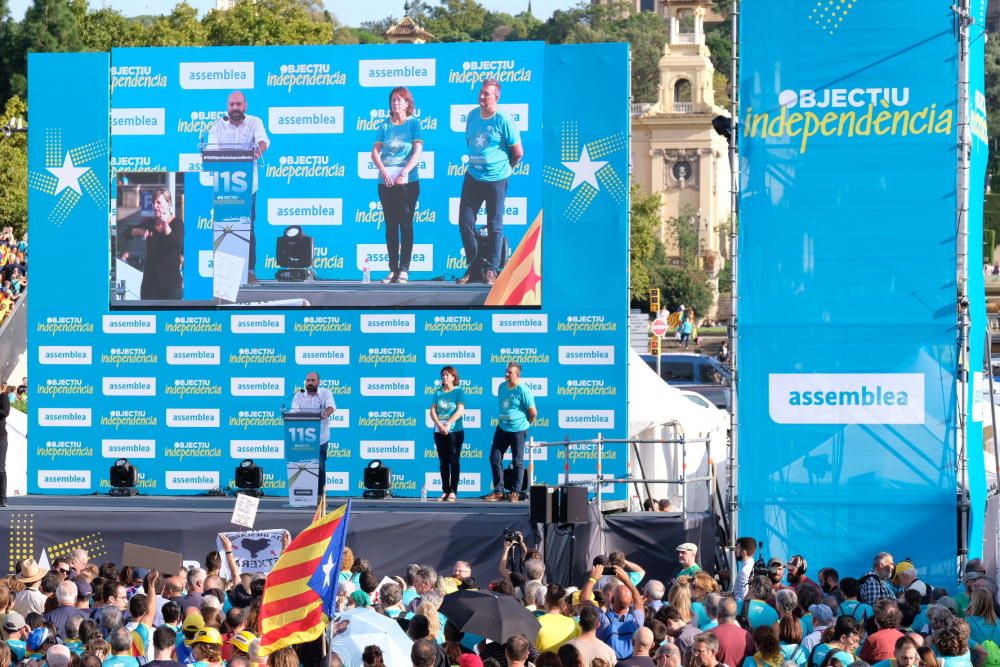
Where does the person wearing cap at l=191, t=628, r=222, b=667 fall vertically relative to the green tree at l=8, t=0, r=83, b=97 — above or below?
below

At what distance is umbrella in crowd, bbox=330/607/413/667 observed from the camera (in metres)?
9.78

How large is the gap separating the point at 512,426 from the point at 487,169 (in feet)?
9.15

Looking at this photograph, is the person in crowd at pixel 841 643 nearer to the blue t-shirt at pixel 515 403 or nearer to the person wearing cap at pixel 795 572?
the person wearing cap at pixel 795 572

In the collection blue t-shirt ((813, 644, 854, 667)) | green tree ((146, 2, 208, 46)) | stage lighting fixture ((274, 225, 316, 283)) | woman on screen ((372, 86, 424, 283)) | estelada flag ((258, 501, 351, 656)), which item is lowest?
blue t-shirt ((813, 644, 854, 667))

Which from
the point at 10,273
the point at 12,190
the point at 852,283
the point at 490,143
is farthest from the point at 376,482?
the point at 12,190

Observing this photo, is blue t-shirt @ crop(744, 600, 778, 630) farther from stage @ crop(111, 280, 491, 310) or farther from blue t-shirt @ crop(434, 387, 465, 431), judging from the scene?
stage @ crop(111, 280, 491, 310)

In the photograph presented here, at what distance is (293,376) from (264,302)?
854mm

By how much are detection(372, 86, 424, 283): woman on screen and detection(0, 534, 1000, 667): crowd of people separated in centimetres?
638

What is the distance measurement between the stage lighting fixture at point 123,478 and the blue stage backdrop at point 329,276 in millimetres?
234

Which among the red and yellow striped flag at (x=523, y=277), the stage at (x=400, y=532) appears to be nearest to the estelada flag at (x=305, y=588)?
the stage at (x=400, y=532)

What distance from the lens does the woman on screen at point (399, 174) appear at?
19.3 m

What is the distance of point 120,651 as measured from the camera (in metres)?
9.65

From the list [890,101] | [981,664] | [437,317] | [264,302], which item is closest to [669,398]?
[437,317]

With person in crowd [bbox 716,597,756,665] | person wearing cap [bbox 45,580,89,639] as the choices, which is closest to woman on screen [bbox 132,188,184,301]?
person wearing cap [bbox 45,580,89,639]
